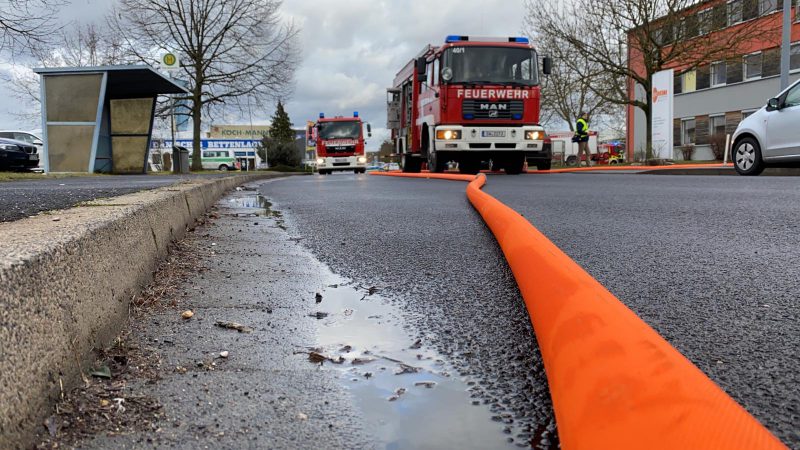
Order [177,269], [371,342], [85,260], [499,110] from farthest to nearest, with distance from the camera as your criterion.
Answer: [499,110] → [177,269] → [371,342] → [85,260]

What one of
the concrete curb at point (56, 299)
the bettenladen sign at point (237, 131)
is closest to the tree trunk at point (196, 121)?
the concrete curb at point (56, 299)

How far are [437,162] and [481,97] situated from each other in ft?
6.48

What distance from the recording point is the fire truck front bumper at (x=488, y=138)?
14.8 metres

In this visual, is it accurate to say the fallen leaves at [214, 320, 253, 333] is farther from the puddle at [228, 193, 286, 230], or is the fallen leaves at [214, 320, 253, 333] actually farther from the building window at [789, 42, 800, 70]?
the building window at [789, 42, 800, 70]

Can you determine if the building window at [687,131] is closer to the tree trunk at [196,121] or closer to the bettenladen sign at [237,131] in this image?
the tree trunk at [196,121]

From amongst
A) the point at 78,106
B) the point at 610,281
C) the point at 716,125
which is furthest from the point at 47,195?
the point at 716,125

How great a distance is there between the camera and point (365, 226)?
5086mm

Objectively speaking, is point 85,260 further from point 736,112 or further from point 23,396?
point 736,112

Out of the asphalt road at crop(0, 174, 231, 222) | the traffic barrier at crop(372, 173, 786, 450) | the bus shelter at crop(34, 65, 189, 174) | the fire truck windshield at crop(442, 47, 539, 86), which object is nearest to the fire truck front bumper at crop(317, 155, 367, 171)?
the bus shelter at crop(34, 65, 189, 174)

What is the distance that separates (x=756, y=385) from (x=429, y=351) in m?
0.88

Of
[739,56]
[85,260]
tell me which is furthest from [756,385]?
[739,56]

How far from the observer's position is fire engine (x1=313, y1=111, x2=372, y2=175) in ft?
101

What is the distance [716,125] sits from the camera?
38.2m

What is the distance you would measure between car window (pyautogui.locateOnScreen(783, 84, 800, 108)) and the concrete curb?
1065 centimetres
